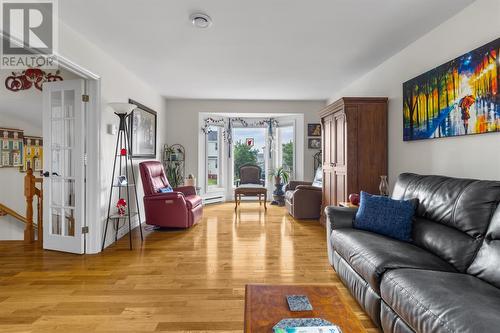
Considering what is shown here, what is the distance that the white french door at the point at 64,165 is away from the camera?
3342 millimetres

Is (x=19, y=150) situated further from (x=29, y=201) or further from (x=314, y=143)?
(x=314, y=143)

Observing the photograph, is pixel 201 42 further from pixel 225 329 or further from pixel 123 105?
pixel 225 329

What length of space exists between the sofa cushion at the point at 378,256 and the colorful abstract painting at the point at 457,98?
46.7 inches

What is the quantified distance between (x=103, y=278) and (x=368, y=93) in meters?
4.26

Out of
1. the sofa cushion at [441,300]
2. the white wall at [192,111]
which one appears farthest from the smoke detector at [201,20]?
the white wall at [192,111]

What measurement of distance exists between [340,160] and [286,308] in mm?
3016

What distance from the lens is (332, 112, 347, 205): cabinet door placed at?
387cm

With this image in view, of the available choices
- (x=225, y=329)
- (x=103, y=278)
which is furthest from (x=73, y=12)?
(x=225, y=329)

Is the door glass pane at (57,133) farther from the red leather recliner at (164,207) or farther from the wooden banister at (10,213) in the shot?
the wooden banister at (10,213)

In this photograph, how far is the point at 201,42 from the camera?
10.7ft

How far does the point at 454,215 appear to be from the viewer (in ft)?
6.57

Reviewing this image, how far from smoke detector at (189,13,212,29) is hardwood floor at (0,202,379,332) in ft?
8.06

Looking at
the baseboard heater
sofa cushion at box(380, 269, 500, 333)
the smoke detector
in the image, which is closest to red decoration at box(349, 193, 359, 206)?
sofa cushion at box(380, 269, 500, 333)

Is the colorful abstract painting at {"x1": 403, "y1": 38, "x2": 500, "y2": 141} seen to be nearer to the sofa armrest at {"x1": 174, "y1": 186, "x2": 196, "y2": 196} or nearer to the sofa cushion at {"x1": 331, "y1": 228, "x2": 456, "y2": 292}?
the sofa cushion at {"x1": 331, "y1": 228, "x2": 456, "y2": 292}
